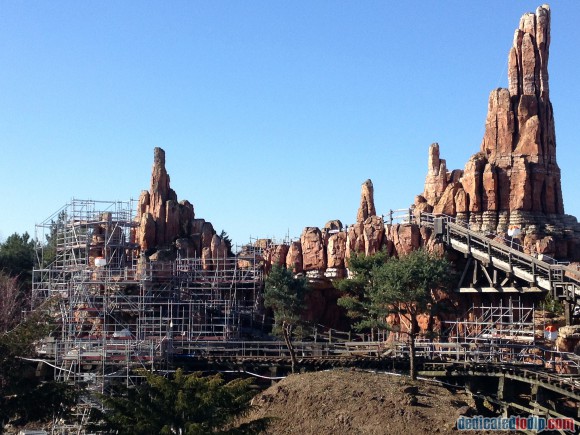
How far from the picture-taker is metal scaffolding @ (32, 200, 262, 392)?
3819cm

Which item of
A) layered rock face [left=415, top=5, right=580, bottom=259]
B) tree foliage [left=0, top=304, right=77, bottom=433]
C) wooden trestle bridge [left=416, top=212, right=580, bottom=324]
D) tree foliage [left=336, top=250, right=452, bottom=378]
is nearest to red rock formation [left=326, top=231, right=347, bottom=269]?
wooden trestle bridge [left=416, top=212, right=580, bottom=324]

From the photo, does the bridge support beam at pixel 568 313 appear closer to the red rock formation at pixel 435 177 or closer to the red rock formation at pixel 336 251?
the red rock formation at pixel 336 251

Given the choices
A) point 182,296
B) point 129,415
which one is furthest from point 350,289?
point 129,415

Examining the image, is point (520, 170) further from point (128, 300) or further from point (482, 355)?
point (128, 300)

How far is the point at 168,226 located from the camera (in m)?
53.3

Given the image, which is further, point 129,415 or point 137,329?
point 137,329

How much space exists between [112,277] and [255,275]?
28.1ft

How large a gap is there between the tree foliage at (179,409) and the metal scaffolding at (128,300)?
1113 centimetres

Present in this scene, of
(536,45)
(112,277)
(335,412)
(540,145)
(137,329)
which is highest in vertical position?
(536,45)

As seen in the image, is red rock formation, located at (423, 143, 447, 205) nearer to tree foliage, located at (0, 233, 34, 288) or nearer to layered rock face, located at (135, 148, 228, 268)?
layered rock face, located at (135, 148, 228, 268)

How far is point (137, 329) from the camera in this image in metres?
41.6

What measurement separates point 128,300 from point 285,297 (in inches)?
322

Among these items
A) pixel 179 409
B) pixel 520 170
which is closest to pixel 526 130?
pixel 520 170

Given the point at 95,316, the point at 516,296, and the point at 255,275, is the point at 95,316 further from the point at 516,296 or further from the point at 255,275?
the point at 516,296
